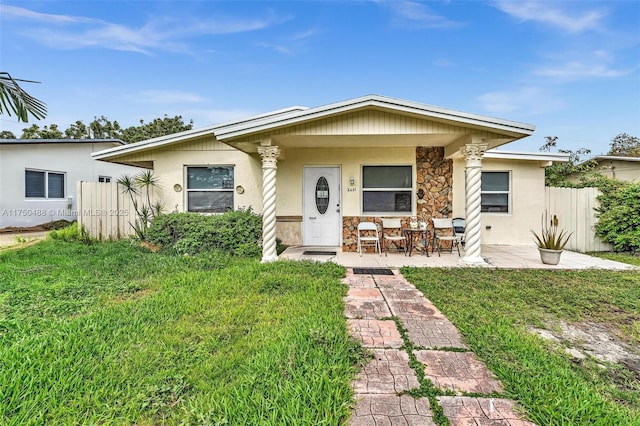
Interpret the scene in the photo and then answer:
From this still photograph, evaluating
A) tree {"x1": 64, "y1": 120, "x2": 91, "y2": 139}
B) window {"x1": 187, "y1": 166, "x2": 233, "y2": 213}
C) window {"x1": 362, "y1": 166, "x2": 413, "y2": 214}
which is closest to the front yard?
window {"x1": 362, "y1": 166, "x2": 413, "y2": 214}

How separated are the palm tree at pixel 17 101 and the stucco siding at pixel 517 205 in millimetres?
9705

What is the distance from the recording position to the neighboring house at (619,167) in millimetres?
11364

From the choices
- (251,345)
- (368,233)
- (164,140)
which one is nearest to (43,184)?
(164,140)

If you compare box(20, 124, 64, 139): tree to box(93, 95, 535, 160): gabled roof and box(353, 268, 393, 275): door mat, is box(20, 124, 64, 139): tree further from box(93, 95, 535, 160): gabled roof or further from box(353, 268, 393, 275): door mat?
box(353, 268, 393, 275): door mat

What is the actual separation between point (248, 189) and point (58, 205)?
10.3m

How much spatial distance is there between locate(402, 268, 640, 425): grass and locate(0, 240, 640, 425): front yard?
15 millimetres

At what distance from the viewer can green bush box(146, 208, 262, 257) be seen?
685cm

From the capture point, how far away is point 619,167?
11.8 metres

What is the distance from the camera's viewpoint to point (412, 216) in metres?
7.84

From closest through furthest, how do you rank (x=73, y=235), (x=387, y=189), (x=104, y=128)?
(x=387, y=189), (x=73, y=235), (x=104, y=128)

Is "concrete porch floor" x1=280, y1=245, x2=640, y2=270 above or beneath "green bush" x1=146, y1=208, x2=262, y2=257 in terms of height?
beneath

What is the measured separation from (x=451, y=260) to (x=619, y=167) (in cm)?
1110

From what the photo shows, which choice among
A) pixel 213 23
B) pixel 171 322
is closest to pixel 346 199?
pixel 171 322

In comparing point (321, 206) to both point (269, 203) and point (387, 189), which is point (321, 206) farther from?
point (269, 203)
